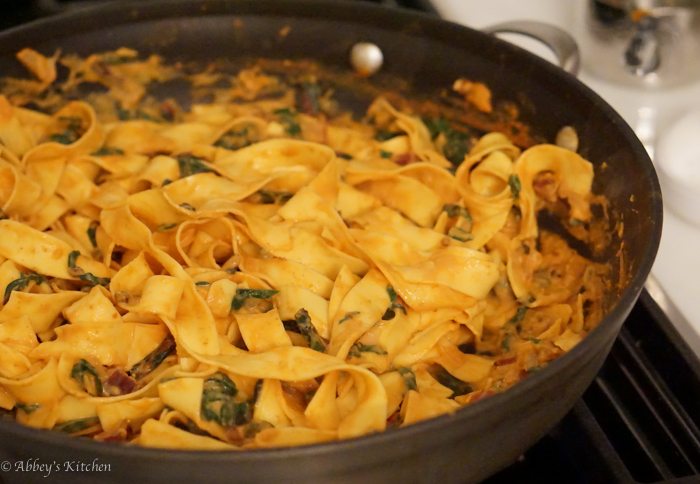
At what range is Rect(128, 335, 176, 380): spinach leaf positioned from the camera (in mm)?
1766

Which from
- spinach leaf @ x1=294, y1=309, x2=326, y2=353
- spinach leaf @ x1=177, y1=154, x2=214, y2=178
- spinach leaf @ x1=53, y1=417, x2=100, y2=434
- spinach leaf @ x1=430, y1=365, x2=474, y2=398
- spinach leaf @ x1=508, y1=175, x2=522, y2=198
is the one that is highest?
spinach leaf @ x1=508, y1=175, x2=522, y2=198

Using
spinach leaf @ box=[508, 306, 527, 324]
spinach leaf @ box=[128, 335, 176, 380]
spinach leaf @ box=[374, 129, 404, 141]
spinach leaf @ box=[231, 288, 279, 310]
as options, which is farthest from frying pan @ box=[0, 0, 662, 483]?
spinach leaf @ box=[231, 288, 279, 310]

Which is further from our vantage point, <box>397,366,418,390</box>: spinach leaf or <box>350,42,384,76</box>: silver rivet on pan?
<box>350,42,384,76</box>: silver rivet on pan

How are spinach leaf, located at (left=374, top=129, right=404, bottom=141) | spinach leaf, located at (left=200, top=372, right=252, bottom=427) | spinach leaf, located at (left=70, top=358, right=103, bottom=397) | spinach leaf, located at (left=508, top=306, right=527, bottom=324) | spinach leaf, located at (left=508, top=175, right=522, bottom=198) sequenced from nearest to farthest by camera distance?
spinach leaf, located at (left=200, top=372, right=252, bottom=427), spinach leaf, located at (left=70, top=358, right=103, bottom=397), spinach leaf, located at (left=508, top=306, right=527, bottom=324), spinach leaf, located at (left=508, top=175, right=522, bottom=198), spinach leaf, located at (left=374, top=129, right=404, bottom=141)

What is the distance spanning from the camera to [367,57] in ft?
7.55

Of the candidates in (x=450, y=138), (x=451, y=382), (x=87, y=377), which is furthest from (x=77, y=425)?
(x=450, y=138)

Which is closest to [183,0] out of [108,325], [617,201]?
[108,325]

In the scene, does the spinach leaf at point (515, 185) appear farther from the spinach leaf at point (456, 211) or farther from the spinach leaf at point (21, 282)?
the spinach leaf at point (21, 282)

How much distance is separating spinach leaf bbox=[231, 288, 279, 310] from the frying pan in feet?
1.90

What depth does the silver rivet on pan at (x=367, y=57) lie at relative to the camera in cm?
229

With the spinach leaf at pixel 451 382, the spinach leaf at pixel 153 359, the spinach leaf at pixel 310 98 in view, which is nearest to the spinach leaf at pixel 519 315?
the spinach leaf at pixel 451 382

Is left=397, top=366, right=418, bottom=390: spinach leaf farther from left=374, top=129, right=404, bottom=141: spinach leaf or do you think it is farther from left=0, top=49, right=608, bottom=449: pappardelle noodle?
left=374, top=129, right=404, bottom=141: spinach leaf

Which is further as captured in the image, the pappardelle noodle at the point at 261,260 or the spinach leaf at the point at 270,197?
the spinach leaf at the point at 270,197

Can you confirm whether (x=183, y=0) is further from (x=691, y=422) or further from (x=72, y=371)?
(x=691, y=422)
